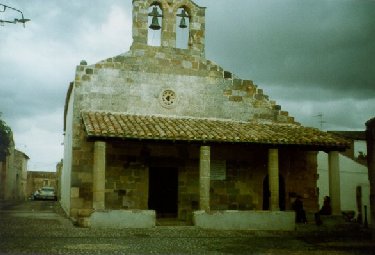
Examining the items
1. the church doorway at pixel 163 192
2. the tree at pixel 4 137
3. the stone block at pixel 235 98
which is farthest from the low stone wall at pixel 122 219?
the tree at pixel 4 137

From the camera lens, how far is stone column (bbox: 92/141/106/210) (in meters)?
13.3

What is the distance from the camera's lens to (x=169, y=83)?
16562 mm

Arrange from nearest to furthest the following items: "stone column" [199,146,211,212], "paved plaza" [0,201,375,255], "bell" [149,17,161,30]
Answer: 1. "paved plaza" [0,201,375,255]
2. "stone column" [199,146,211,212]
3. "bell" [149,17,161,30]

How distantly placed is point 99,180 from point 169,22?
6.36 metres

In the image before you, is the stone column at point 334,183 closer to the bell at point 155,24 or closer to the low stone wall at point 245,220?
the low stone wall at point 245,220

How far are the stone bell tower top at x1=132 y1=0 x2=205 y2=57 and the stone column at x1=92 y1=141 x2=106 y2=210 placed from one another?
4.53 metres

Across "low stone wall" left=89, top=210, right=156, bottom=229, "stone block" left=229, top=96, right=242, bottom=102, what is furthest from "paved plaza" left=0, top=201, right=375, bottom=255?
"stone block" left=229, top=96, right=242, bottom=102

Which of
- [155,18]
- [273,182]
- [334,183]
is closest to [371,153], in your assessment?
[273,182]

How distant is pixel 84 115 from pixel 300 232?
8001 millimetres

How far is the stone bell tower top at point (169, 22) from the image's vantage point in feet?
52.7

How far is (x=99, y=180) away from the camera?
44.0 ft

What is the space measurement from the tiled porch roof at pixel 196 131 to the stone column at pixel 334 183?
1.69 feet

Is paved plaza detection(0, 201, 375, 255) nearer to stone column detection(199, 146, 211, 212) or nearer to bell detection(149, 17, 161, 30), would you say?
stone column detection(199, 146, 211, 212)

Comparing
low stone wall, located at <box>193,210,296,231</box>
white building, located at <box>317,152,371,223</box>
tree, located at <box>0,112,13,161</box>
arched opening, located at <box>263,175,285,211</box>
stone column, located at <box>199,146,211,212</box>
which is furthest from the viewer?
tree, located at <box>0,112,13,161</box>
